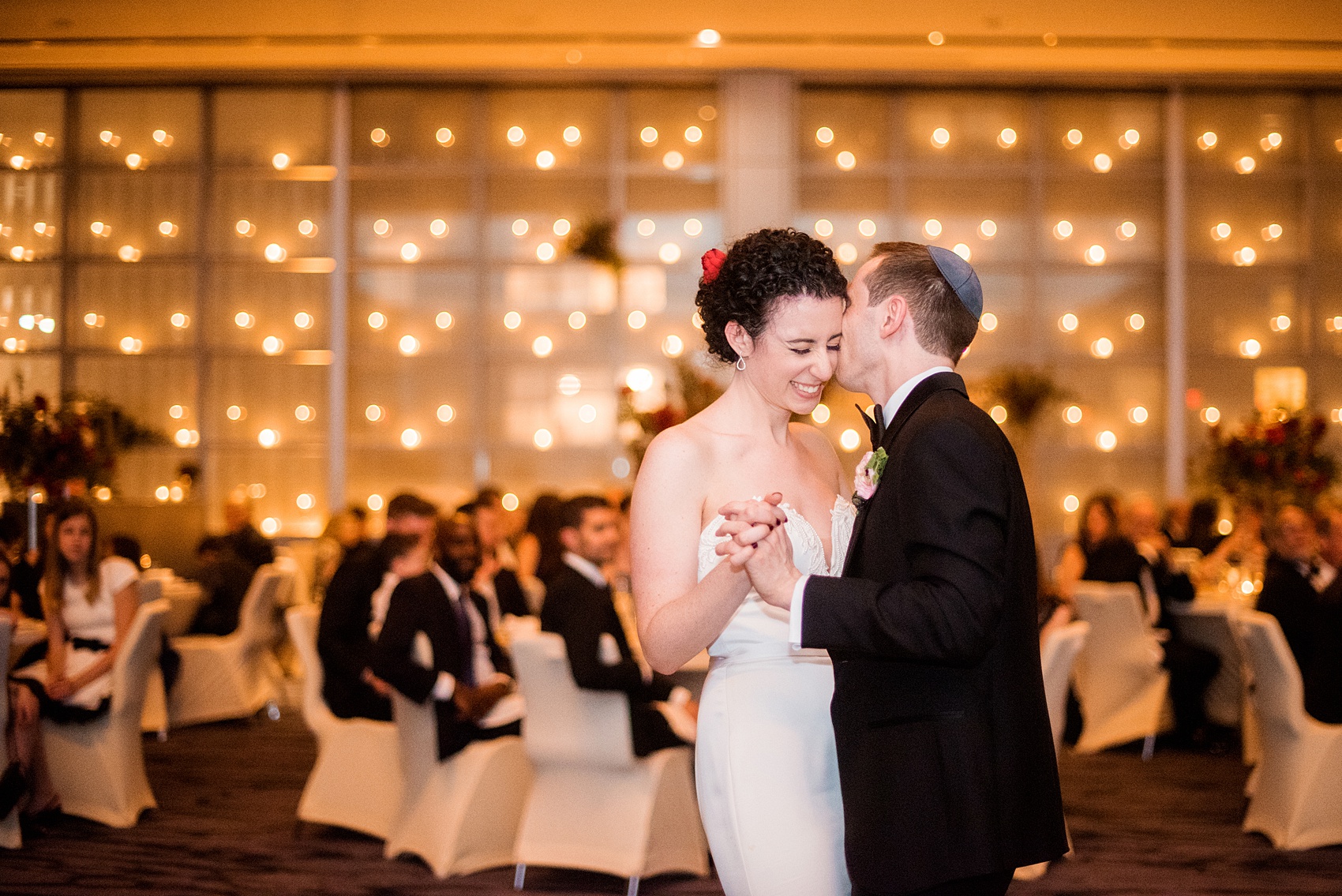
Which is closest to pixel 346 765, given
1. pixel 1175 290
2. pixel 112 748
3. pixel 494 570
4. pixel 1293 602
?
pixel 112 748

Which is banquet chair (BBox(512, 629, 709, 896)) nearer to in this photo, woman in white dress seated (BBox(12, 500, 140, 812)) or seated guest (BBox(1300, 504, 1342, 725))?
woman in white dress seated (BBox(12, 500, 140, 812))

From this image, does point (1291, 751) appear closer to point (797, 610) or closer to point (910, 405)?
point (910, 405)

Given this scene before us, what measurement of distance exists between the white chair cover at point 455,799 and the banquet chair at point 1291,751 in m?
3.05

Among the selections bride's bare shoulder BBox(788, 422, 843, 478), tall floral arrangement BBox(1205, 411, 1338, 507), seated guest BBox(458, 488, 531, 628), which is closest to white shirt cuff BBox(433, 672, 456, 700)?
seated guest BBox(458, 488, 531, 628)

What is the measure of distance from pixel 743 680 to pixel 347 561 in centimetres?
346

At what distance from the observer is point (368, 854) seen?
5.05m

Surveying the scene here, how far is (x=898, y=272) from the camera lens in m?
1.90

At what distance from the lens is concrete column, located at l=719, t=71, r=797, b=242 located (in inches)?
445

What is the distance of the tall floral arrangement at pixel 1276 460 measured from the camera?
8.63 meters

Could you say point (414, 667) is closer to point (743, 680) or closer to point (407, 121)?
point (743, 680)

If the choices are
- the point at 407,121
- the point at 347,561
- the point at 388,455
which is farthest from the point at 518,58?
the point at 347,561

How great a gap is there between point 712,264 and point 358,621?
3437mm

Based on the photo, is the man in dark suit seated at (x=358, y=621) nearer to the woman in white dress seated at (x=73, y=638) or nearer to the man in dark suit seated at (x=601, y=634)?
the man in dark suit seated at (x=601, y=634)

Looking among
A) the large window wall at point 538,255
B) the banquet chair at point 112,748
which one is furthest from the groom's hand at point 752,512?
the large window wall at point 538,255
